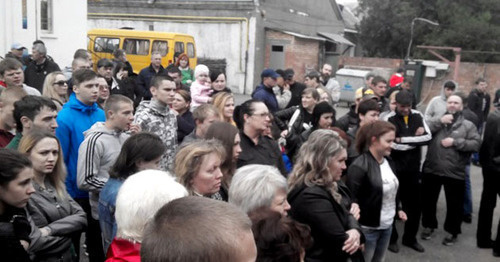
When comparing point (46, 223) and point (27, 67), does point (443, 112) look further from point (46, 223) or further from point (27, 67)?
point (27, 67)

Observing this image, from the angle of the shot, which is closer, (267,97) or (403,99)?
(403,99)

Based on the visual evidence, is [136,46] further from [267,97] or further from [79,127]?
[79,127]

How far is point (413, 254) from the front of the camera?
18.2 ft

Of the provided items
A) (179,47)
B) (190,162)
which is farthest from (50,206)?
(179,47)

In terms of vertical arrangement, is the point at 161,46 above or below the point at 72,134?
above

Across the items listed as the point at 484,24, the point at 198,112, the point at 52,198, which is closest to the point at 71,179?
the point at 52,198

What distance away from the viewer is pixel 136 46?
56.7 ft

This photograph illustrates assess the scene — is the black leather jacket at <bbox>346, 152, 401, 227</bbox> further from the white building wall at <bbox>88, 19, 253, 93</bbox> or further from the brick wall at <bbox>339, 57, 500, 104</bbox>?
the brick wall at <bbox>339, 57, 500, 104</bbox>

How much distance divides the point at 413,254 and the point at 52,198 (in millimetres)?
4369

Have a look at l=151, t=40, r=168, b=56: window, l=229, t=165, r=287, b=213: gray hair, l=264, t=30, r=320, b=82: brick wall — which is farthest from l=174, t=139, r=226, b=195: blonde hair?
l=264, t=30, r=320, b=82: brick wall

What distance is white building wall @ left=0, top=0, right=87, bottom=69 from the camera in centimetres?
1057

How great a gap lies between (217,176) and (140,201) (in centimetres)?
85

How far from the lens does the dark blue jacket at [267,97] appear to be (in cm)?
737

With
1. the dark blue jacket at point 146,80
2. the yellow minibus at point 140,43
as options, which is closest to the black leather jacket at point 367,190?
the dark blue jacket at point 146,80
